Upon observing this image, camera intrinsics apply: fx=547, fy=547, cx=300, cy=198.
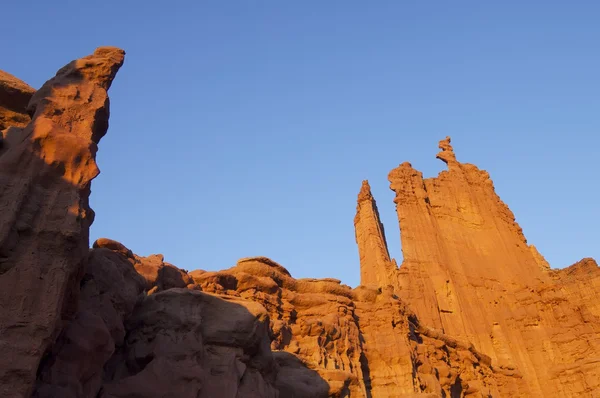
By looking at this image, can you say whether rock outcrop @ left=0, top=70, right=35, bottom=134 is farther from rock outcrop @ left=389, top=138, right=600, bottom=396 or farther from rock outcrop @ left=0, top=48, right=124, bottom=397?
rock outcrop @ left=389, top=138, right=600, bottom=396

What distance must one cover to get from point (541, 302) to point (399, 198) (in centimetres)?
1586

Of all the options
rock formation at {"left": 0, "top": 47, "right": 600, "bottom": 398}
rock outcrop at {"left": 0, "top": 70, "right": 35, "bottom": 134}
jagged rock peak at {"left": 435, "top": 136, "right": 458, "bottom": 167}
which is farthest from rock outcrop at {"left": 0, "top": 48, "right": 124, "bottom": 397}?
jagged rock peak at {"left": 435, "top": 136, "right": 458, "bottom": 167}

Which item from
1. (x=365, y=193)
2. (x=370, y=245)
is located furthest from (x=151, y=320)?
(x=365, y=193)

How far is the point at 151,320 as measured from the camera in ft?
40.5

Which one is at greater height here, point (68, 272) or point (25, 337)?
point (68, 272)

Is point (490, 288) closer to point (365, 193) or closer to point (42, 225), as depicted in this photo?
point (365, 193)

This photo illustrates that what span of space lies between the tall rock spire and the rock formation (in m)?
12.3

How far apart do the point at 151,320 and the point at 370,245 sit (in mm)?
43353

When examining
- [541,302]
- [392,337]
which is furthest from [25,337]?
[541,302]

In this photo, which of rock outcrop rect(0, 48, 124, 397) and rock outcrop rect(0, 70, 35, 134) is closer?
rock outcrop rect(0, 48, 124, 397)

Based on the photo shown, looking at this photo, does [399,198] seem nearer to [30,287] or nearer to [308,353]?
[308,353]

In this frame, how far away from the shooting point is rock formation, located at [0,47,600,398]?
882cm

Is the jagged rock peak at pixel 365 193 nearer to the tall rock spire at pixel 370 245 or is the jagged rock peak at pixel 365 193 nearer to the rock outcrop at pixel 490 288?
the tall rock spire at pixel 370 245

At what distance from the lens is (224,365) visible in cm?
1248
